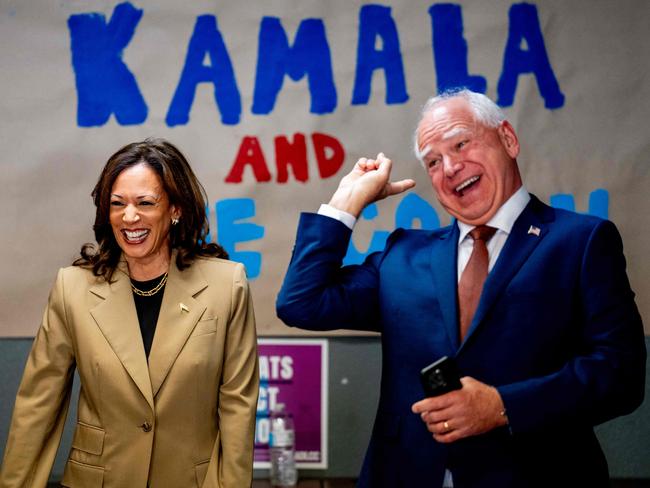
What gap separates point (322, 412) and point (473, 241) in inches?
52.9

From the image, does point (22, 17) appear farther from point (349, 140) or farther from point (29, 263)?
point (349, 140)

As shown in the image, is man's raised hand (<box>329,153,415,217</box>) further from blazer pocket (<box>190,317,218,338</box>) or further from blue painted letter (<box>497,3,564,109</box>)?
blue painted letter (<box>497,3,564,109</box>)

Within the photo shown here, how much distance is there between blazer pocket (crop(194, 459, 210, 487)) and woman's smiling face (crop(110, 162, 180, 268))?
50cm

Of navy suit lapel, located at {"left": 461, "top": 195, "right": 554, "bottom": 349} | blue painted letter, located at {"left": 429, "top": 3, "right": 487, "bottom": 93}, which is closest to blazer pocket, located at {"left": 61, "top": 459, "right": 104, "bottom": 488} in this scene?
navy suit lapel, located at {"left": 461, "top": 195, "right": 554, "bottom": 349}

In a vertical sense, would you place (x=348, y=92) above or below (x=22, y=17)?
below

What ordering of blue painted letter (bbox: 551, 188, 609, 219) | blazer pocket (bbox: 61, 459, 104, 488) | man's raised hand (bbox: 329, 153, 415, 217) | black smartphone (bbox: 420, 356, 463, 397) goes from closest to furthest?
black smartphone (bbox: 420, 356, 463, 397)
man's raised hand (bbox: 329, 153, 415, 217)
blazer pocket (bbox: 61, 459, 104, 488)
blue painted letter (bbox: 551, 188, 609, 219)

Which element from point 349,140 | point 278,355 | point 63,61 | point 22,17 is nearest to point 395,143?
point 349,140

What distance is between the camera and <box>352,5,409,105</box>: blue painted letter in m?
2.71

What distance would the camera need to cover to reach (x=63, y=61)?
2719 mm

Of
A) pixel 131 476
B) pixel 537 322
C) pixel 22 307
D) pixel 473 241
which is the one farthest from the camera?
pixel 22 307

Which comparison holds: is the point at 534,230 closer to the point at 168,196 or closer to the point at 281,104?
the point at 168,196

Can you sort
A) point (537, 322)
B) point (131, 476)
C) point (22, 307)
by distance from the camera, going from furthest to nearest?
point (22, 307)
point (131, 476)
point (537, 322)

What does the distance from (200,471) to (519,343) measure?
0.82 metres

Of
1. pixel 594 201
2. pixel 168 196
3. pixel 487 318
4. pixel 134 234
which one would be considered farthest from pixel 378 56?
pixel 487 318
